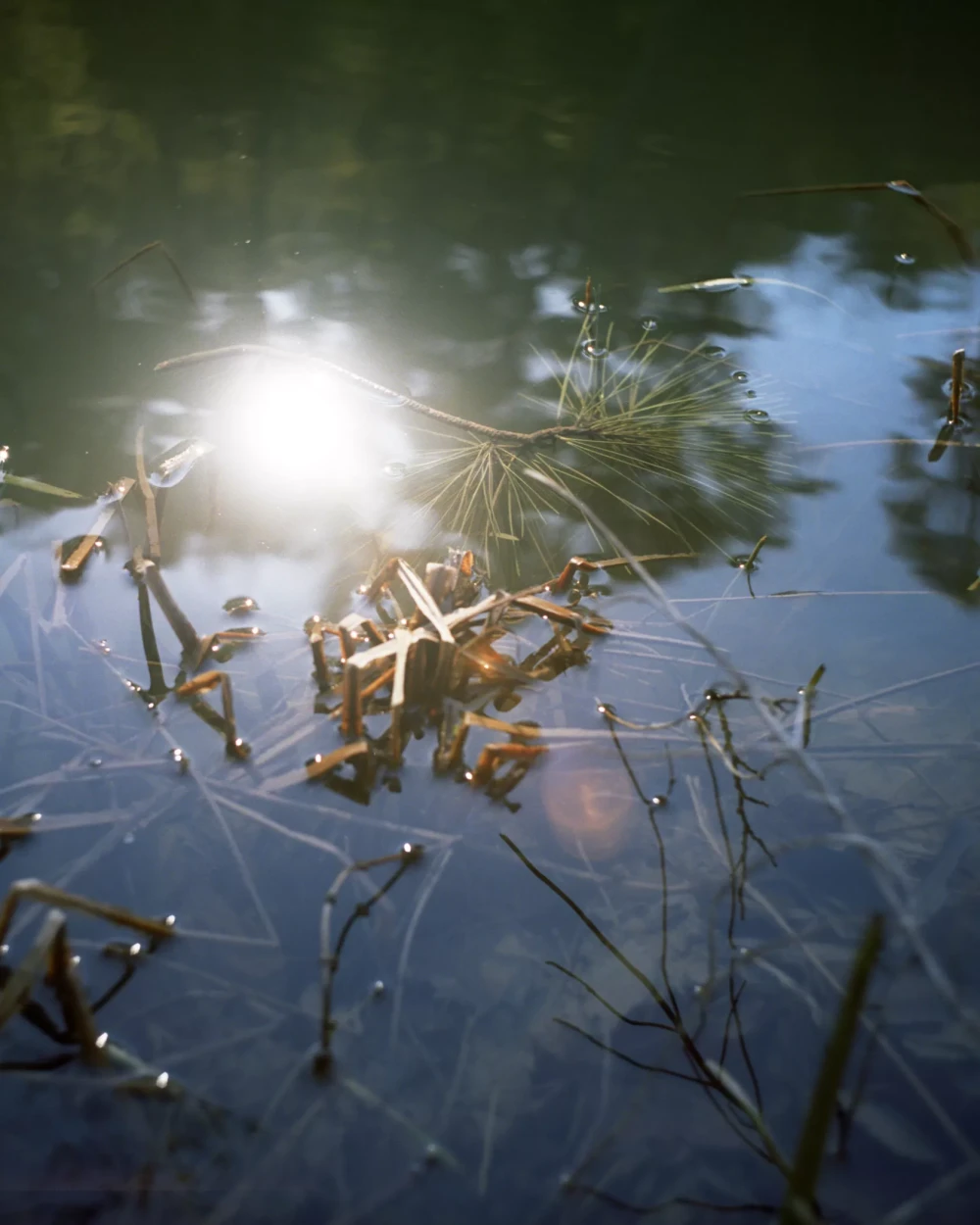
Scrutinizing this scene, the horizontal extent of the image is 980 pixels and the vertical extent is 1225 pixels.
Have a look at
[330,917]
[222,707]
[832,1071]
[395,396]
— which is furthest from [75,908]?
[395,396]

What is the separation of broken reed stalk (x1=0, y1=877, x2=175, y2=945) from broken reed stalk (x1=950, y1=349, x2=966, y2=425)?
177cm

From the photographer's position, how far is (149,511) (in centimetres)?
154

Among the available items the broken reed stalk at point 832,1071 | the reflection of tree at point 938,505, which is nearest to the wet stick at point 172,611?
the broken reed stalk at point 832,1071

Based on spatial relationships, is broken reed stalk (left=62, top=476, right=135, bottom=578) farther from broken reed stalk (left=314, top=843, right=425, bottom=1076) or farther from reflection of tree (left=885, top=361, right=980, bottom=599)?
reflection of tree (left=885, top=361, right=980, bottom=599)

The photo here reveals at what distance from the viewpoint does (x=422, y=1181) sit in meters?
0.85

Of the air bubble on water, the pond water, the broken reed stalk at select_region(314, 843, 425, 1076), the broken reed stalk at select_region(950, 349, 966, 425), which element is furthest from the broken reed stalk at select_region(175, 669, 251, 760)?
the broken reed stalk at select_region(950, 349, 966, 425)

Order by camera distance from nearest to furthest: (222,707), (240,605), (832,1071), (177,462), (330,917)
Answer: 1. (832,1071)
2. (330,917)
3. (222,707)
4. (240,605)
5. (177,462)

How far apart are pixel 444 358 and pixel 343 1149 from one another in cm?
162

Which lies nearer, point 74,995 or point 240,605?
point 74,995

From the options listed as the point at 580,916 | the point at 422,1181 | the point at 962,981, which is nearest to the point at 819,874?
the point at 962,981

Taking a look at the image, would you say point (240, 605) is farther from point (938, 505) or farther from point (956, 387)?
point (956, 387)

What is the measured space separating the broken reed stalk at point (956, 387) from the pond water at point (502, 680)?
4 cm

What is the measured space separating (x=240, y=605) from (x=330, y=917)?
22.7 inches

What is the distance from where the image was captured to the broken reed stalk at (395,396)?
1.83 meters
